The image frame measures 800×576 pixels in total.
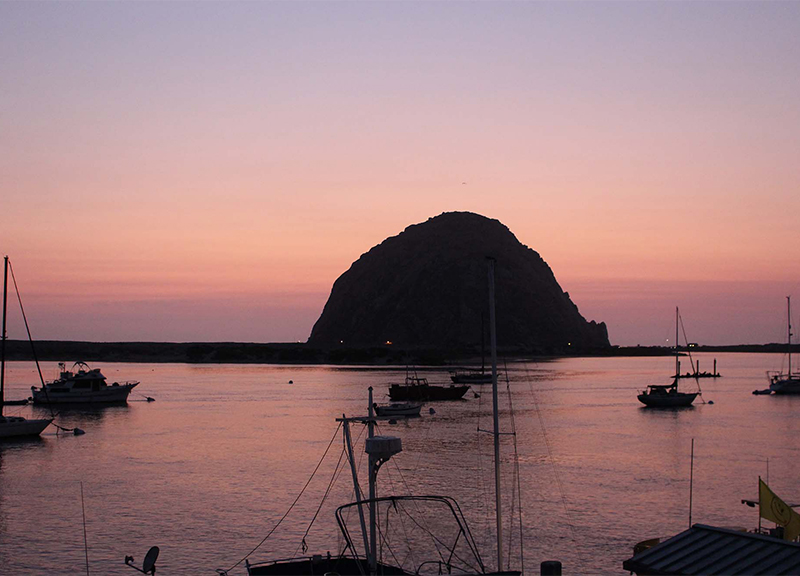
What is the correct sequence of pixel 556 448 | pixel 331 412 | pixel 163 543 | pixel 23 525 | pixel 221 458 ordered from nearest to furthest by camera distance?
pixel 163 543, pixel 23 525, pixel 221 458, pixel 556 448, pixel 331 412

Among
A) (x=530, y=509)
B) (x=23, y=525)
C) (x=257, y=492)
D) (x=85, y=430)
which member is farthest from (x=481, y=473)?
(x=85, y=430)

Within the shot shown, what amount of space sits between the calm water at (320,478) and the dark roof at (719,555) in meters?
10.7

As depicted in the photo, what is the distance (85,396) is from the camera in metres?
101

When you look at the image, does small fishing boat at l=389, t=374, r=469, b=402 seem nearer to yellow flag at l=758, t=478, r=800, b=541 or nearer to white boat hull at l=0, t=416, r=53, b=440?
white boat hull at l=0, t=416, r=53, b=440

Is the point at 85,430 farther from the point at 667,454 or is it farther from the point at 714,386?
the point at 714,386

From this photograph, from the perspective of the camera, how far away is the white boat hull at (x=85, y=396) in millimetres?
98188

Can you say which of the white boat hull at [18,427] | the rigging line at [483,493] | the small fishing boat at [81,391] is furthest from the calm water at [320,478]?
the small fishing boat at [81,391]

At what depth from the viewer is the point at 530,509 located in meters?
37.3

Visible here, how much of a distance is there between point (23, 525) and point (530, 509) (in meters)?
22.2

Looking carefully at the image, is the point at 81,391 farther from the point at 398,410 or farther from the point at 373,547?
the point at 373,547

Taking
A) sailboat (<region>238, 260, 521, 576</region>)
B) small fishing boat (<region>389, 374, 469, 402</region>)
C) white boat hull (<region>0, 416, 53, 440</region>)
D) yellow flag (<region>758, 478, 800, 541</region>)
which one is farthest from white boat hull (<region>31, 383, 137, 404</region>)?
yellow flag (<region>758, 478, 800, 541</region>)

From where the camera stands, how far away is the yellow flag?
19.1 meters

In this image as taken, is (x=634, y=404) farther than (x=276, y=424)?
Yes

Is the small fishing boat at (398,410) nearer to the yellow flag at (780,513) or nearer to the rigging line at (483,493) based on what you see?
the rigging line at (483,493)
